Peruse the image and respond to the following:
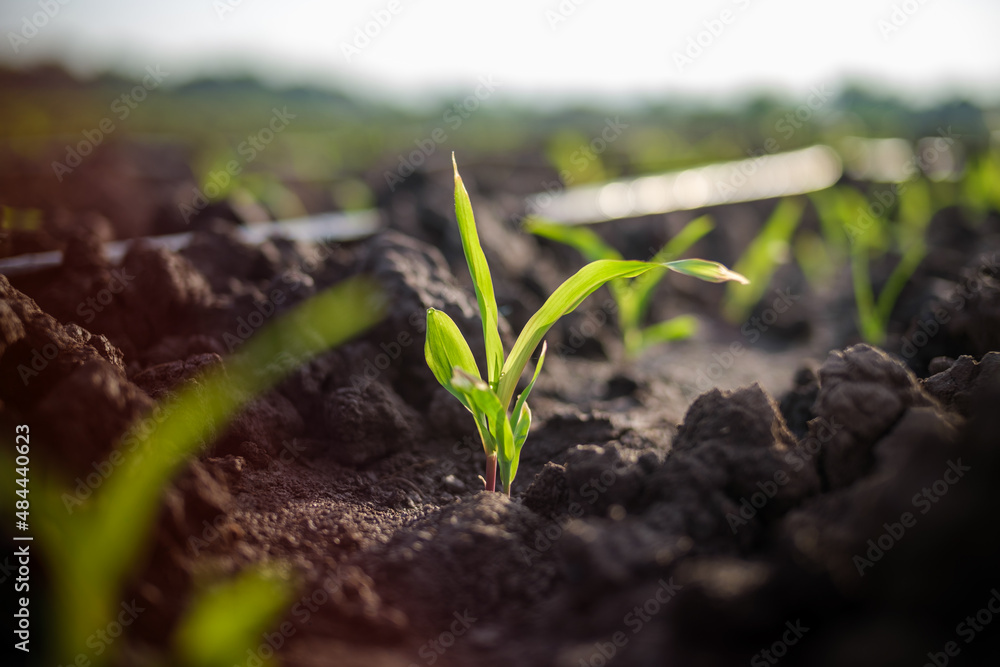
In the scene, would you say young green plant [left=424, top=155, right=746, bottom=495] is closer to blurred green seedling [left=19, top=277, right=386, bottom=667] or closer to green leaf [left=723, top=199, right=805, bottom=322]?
blurred green seedling [left=19, top=277, right=386, bottom=667]

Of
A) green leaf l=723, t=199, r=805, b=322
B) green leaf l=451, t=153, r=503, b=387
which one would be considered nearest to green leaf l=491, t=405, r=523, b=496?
green leaf l=451, t=153, r=503, b=387

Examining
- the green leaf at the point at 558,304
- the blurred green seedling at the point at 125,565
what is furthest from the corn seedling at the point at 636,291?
the blurred green seedling at the point at 125,565

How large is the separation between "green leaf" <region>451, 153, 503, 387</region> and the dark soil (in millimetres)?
271

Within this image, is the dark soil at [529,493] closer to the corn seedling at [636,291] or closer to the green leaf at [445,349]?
the green leaf at [445,349]

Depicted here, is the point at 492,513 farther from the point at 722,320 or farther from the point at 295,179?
the point at 295,179

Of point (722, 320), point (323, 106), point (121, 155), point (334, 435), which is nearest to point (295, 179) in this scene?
point (121, 155)

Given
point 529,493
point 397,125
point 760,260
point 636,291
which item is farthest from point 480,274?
point 397,125

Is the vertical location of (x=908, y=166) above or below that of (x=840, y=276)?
above

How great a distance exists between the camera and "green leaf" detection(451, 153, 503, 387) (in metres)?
1.21

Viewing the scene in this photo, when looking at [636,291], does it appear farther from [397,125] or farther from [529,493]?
[397,125]

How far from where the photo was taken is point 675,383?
2484mm

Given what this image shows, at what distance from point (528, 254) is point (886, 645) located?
9.00ft

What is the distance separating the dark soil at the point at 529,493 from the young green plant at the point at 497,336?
119 millimetres

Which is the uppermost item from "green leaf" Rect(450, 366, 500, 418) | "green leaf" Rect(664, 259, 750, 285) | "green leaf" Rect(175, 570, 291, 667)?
"green leaf" Rect(664, 259, 750, 285)
